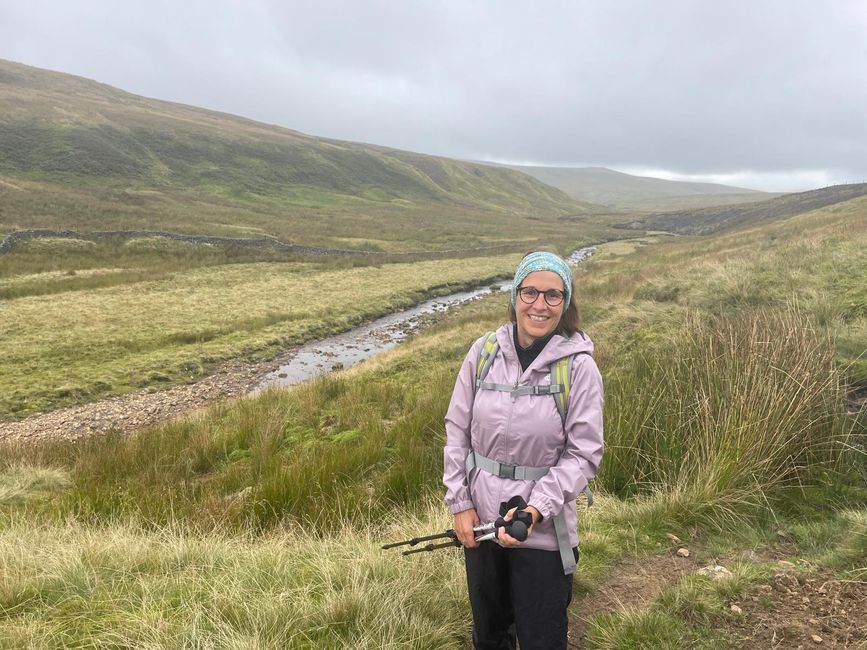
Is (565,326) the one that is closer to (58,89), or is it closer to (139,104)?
(58,89)

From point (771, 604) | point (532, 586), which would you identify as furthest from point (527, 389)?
point (771, 604)

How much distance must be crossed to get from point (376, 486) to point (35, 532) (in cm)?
284

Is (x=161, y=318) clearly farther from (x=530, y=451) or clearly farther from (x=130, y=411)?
(x=530, y=451)

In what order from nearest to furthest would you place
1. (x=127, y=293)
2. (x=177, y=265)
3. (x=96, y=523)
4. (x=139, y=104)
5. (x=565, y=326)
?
(x=565, y=326)
(x=96, y=523)
(x=127, y=293)
(x=177, y=265)
(x=139, y=104)

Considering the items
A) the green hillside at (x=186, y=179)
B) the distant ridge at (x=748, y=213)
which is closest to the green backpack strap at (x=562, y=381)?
the green hillside at (x=186, y=179)

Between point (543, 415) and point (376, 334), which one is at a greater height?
point (543, 415)

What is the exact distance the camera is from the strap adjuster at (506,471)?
2.26 metres

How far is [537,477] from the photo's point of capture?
88.0 inches

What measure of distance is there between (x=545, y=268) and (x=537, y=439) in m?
0.80

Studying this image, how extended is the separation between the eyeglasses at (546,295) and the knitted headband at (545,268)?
0.05 metres

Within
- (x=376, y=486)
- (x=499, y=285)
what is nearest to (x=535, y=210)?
(x=499, y=285)

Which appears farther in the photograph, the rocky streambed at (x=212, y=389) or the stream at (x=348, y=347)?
the stream at (x=348, y=347)

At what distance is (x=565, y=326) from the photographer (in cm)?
239

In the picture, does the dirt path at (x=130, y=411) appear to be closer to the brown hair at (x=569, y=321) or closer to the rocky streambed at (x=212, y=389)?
the rocky streambed at (x=212, y=389)
